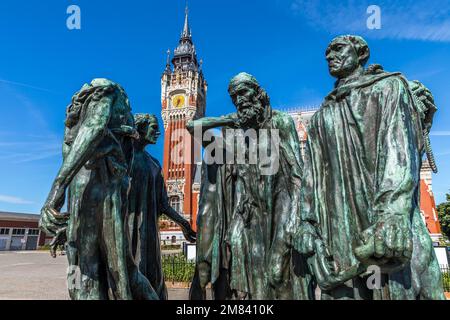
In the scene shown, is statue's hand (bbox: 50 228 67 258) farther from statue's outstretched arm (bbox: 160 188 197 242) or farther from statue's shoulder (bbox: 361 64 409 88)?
statue's shoulder (bbox: 361 64 409 88)

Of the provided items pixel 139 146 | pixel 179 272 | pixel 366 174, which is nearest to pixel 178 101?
pixel 179 272

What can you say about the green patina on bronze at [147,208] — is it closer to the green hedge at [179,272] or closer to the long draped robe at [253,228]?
the long draped robe at [253,228]

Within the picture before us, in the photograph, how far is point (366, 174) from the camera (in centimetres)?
206

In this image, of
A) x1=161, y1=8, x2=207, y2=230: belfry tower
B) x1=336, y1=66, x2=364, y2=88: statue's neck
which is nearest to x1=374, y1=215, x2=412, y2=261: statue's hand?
x1=336, y1=66, x2=364, y2=88: statue's neck

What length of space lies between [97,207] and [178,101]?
56348mm

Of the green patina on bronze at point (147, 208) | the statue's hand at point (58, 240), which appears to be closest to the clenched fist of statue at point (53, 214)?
the statue's hand at point (58, 240)

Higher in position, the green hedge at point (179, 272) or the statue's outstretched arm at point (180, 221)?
the statue's outstretched arm at point (180, 221)

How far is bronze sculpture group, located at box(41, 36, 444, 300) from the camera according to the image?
182 cm

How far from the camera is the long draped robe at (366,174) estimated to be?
1.78 metres

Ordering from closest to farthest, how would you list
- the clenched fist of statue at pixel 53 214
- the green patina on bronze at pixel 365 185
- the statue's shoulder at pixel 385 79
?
the green patina on bronze at pixel 365 185, the statue's shoulder at pixel 385 79, the clenched fist of statue at pixel 53 214

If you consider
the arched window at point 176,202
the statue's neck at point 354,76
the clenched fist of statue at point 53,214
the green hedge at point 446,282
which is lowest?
the green hedge at point 446,282

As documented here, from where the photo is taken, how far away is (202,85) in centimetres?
6200
